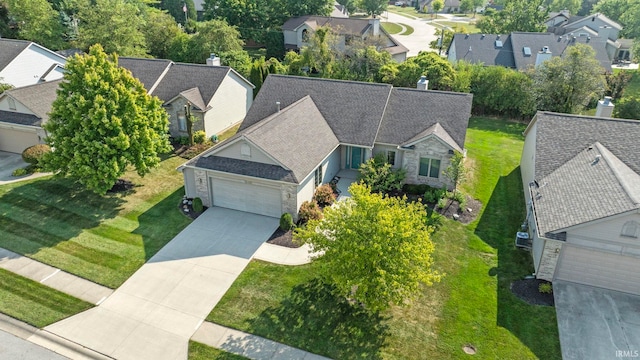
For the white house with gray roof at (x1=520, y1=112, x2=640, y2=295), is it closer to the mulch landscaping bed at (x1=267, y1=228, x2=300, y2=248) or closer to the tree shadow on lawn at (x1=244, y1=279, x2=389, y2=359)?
the tree shadow on lawn at (x1=244, y1=279, x2=389, y2=359)

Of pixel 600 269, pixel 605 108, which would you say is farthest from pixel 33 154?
pixel 605 108

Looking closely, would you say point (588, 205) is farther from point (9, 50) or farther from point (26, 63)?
point (9, 50)

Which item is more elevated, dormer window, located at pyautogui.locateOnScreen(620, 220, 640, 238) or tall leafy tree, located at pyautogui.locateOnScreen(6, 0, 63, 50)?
tall leafy tree, located at pyautogui.locateOnScreen(6, 0, 63, 50)

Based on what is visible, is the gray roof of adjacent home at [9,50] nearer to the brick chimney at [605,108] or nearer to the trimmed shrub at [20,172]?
the trimmed shrub at [20,172]

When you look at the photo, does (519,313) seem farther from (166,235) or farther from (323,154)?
(166,235)

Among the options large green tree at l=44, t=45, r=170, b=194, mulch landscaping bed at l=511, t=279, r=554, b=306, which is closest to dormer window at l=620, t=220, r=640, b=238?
mulch landscaping bed at l=511, t=279, r=554, b=306

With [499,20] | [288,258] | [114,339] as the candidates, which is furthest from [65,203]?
[499,20]
